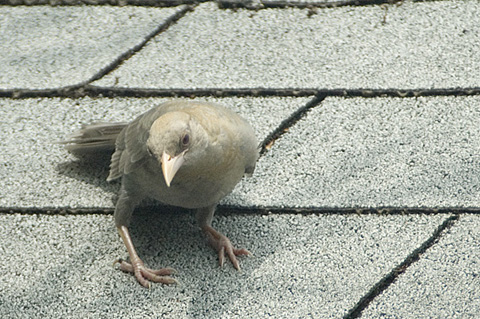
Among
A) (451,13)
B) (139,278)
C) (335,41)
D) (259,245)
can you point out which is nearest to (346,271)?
(259,245)

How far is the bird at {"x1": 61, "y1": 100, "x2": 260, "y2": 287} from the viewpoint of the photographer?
2.32 metres

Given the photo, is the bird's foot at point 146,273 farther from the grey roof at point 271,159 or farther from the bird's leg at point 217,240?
the bird's leg at point 217,240

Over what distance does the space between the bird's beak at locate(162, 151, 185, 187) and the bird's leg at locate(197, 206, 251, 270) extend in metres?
0.47

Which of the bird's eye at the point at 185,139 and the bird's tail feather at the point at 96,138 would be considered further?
the bird's tail feather at the point at 96,138

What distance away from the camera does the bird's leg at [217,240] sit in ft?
8.87

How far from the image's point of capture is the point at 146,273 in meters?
2.63

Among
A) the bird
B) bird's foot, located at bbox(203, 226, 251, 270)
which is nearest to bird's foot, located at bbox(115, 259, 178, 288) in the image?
the bird

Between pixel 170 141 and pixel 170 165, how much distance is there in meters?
0.08

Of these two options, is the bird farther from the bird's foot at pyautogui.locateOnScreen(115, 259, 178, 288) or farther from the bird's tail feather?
the bird's tail feather

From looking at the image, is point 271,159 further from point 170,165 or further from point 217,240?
point 170,165

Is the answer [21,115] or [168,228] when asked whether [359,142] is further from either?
[21,115]

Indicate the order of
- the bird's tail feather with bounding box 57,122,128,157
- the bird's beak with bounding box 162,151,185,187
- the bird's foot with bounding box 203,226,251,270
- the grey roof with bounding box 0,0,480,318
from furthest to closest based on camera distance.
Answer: the bird's tail feather with bounding box 57,122,128,157 < the bird's foot with bounding box 203,226,251,270 < the grey roof with bounding box 0,0,480,318 < the bird's beak with bounding box 162,151,185,187

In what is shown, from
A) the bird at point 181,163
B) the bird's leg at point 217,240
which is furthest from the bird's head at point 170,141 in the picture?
the bird's leg at point 217,240

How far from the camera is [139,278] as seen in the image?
2623mm
